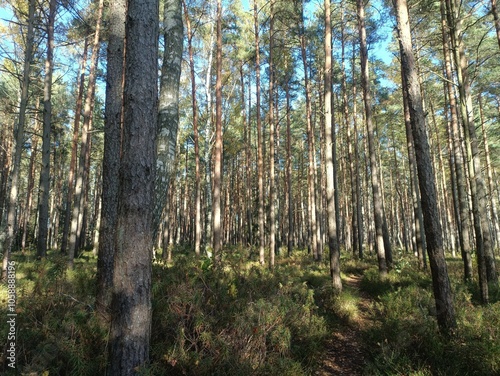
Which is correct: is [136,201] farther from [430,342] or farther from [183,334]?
[430,342]

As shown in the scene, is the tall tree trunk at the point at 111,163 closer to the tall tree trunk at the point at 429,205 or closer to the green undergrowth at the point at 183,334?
the green undergrowth at the point at 183,334

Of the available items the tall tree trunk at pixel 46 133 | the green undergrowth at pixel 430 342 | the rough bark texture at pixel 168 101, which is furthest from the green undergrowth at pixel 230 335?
the tall tree trunk at pixel 46 133

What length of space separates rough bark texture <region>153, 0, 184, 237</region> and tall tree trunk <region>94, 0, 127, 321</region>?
664 mm

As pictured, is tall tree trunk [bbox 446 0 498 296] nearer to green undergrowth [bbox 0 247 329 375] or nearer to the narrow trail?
the narrow trail

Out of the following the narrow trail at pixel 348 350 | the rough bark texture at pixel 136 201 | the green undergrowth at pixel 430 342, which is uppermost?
the rough bark texture at pixel 136 201

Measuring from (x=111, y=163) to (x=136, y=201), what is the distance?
1979 millimetres

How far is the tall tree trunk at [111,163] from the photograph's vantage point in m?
4.30

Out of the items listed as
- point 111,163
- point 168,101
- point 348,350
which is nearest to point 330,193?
point 348,350

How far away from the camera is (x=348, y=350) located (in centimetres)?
518

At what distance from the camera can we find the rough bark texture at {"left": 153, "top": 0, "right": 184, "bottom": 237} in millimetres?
4631

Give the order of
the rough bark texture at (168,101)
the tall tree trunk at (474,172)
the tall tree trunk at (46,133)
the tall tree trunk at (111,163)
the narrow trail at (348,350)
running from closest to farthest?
1. the tall tree trunk at (111,163)
2. the narrow trail at (348,350)
3. the rough bark texture at (168,101)
4. the tall tree trunk at (474,172)
5. the tall tree trunk at (46,133)

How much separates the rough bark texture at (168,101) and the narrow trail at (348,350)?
11.8 feet

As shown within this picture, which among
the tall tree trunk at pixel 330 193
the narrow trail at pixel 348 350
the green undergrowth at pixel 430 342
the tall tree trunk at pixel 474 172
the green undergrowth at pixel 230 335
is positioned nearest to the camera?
the green undergrowth at pixel 230 335

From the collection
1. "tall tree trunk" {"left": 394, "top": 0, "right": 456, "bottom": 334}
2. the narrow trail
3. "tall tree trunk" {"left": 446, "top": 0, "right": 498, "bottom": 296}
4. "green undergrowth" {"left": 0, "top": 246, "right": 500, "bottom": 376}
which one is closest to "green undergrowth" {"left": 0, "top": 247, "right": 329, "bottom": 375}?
"green undergrowth" {"left": 0, "top": 246, "right": 500, "bottom": 376}
